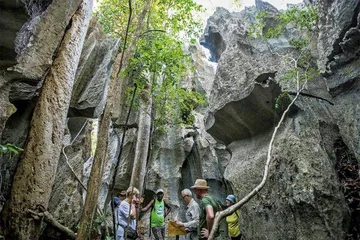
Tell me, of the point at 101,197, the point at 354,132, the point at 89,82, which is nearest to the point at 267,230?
the point at 354,132

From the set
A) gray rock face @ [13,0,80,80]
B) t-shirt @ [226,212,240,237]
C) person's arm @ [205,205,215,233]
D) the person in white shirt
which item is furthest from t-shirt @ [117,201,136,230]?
gray rock face @ [13,0,80,80]

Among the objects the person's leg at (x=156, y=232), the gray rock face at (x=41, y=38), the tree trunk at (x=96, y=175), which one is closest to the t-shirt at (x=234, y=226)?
the person's leg at (x=156, y=232)

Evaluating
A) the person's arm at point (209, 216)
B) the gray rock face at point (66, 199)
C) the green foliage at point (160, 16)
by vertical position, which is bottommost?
the person's arm at point (209, 216)

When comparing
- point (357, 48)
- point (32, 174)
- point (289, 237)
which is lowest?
point (289, 237)

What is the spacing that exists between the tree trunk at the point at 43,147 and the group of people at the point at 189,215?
4.61 ft

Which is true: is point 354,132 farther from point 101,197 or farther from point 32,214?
point 101,197

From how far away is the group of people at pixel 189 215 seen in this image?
466 cm

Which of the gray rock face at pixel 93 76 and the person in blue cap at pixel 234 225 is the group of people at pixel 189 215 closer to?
the person in blue cap at pixel 234 225

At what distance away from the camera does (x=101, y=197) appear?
13.0m

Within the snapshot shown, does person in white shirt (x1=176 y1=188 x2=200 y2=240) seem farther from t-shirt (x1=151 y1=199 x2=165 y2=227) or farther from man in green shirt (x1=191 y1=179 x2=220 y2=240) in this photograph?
t-shirt (x1=151 y1=199 x2=165 y2=227)

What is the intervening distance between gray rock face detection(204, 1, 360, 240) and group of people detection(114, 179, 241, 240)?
1.33 meters

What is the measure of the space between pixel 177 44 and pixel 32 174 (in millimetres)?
6856

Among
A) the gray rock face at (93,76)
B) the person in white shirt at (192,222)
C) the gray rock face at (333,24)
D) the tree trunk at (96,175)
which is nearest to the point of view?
the tree trunk at (96,175)

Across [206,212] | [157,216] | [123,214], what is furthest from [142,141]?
[206,212]
